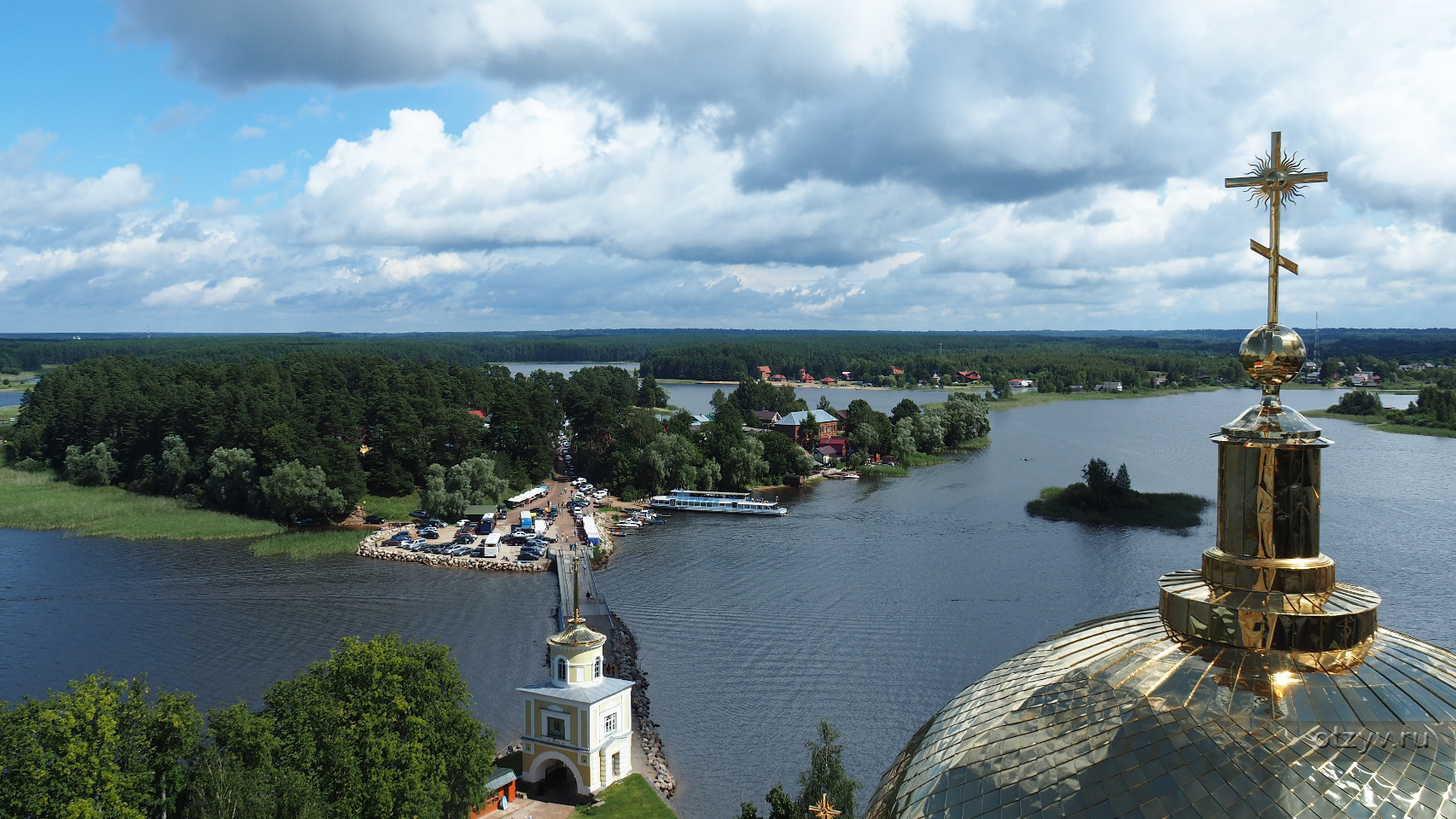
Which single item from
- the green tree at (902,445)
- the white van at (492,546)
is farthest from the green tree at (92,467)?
the green tree at (902,445)

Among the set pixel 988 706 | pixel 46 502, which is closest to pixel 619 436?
pixel 46 502

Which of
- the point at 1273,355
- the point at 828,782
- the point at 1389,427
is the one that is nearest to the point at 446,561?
the point at 828,782

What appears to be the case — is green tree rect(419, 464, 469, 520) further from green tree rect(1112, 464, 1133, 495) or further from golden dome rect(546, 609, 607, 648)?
green tree rect(1112, 464, 1133, 495)

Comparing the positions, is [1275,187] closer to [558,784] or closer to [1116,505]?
[558,784]

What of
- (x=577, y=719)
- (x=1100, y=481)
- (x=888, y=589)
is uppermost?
(x=1100, y=481)

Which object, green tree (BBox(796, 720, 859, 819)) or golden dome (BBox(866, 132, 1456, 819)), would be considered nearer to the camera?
golden dome (BBox(866, 132, 1456, 819))

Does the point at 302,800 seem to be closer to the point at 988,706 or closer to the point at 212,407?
the point at 988,706

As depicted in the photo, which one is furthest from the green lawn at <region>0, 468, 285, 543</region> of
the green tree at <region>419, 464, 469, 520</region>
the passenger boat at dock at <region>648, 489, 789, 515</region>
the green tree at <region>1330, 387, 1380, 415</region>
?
the green tree at <region>1330, 387, 1380, 415</region>

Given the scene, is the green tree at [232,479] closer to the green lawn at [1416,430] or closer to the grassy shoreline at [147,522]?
the grassy shoreline at [147,522]
